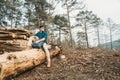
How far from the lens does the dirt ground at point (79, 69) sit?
311 inches

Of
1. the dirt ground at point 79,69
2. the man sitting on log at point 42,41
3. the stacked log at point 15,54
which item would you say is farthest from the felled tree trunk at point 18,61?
the dirt ground at point 79,69

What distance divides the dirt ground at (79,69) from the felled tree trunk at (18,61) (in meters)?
0.40

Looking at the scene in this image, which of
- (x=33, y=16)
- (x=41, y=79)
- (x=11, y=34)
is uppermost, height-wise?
(x=33, y=16)

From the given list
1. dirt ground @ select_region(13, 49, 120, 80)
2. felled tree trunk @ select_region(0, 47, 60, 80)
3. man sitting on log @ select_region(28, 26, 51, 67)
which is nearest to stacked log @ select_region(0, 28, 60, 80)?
felled tree trunk @ select_region(0, 47, 60, 80)

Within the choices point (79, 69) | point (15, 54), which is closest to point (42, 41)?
point (15, 54)

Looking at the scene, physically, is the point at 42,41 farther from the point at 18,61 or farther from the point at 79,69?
the point at 79,69

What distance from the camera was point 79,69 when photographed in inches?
345

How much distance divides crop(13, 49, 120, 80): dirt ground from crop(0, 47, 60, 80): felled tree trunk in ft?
1.31

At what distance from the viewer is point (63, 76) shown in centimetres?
799

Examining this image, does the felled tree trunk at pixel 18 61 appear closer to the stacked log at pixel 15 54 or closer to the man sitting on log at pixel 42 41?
the stacked log at pixel 15 54

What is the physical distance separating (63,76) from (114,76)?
1839 millimetres

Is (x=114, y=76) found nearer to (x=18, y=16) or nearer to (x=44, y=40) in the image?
(x=44, y=40)

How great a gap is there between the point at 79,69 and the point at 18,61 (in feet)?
8.31

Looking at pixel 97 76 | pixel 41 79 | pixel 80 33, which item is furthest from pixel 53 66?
pixel 80 33
